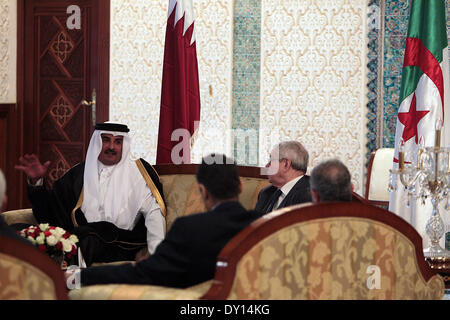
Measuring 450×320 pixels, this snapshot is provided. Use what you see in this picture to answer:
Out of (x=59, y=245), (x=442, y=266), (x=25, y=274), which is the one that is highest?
(x=25, y=274)

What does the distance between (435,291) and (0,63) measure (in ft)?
18.3

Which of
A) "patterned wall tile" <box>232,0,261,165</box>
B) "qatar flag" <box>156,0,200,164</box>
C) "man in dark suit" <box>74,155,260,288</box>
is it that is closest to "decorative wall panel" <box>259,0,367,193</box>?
"patterned wall tile" <box>232,0,261,165</box>

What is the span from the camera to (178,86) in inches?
198

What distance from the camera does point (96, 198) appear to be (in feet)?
15.1

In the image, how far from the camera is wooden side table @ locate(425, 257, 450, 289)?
4117 mm

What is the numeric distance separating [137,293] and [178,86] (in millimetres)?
2764

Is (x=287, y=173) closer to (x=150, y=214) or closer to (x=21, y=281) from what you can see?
(x=150, y=214)

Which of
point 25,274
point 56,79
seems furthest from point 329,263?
point 56,79

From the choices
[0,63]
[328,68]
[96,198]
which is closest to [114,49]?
[0,63]

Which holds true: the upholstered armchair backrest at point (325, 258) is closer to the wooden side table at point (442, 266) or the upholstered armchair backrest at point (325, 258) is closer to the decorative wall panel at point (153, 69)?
the wooden side table at point (442, 266)

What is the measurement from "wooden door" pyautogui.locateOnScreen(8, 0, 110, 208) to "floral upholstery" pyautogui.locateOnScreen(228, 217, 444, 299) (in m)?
4.92

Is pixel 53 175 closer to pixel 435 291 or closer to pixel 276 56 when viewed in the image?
pixel 276 56

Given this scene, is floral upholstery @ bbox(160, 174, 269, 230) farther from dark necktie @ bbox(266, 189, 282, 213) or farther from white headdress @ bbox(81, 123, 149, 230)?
dark necktie @ bbox(266, 189, 282, 213)

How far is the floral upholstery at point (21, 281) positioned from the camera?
2258 mm
